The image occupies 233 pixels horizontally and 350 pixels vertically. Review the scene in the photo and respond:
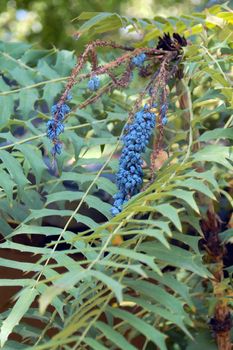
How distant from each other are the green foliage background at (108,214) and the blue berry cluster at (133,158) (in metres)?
0.03

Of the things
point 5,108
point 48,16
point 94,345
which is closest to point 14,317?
point 94,345

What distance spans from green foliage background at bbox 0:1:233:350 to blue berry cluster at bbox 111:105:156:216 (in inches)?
1.1

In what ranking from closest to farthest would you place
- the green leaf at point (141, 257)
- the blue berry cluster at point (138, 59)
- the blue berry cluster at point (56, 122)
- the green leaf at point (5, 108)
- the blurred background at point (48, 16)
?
the green leaf at point (141, 257) → the blue berry cluster at point (56, 122) → the blue berry cluster at point (138, 59) → the green leaf at point (5, 108) → the blurred background at point (48, 16)

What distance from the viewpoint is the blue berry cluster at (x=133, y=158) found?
842mm

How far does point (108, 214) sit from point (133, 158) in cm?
10

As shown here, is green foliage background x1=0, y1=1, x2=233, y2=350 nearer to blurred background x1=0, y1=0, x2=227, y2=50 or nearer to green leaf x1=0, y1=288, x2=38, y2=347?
green leaf x1=0, y1=288, x2=38, y2=347

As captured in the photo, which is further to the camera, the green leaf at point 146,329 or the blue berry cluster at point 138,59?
the blue berry cluster at point 138,59

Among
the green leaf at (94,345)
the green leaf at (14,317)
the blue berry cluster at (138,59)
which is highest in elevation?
the blue berry cluster at (138,59)

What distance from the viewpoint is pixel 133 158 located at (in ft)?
2.76

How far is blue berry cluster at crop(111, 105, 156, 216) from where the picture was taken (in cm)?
84

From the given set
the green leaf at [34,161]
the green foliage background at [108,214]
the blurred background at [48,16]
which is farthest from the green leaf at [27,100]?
the blurred background at [48,16]

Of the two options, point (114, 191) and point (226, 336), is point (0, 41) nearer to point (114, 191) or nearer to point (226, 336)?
point (114, 191)

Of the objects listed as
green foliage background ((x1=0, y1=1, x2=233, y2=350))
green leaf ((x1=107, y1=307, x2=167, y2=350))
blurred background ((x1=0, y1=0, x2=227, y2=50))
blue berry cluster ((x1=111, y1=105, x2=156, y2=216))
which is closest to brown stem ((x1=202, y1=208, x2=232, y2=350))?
green foliage background ((x1=0, y1=1, x2=233, y2=350))

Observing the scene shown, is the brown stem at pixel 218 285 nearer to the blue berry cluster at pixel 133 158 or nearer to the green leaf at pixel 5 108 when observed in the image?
the blue berry cluster at pixel 133 158
